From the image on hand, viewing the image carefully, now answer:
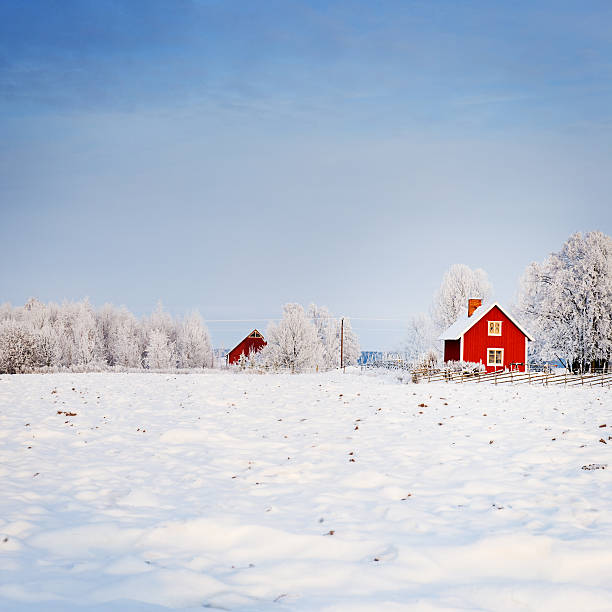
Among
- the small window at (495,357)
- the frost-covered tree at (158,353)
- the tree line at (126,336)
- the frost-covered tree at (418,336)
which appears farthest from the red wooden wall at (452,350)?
the frost-covered tree at (158,353)

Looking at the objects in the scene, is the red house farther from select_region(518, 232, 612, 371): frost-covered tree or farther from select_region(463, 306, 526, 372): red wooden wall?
select_region(518, 232, 612, 371): frost-covered tree

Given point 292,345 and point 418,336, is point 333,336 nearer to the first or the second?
point 418,336

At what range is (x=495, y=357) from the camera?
3997cm

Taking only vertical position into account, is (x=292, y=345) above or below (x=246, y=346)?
above

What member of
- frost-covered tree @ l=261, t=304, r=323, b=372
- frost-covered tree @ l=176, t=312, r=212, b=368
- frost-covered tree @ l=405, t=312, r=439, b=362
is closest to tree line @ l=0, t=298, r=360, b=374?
frost-covered tree @ l=176, t=312, r=212, b=368

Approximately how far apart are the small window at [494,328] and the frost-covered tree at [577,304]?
3.20m

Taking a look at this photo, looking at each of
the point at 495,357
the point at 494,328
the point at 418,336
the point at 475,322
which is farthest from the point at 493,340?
the point at 418,336

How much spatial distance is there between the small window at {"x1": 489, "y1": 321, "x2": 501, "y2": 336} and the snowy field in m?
27.5

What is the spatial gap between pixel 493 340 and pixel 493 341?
3.0 inches

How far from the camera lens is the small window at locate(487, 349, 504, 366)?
39.9m

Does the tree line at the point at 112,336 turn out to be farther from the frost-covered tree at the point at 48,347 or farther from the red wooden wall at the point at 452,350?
the red wooden wall at the point at 452,350

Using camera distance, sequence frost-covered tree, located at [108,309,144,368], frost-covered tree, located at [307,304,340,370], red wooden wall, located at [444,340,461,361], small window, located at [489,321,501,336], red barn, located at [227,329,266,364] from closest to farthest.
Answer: small window, located at [489,321,501,336]
red wooden wall, located at [444,340,461,361]
frost-covered tree, located at [108,309,144,368]
red barn, located at [227,329,266,364]
frost-covered tree, located at [307,304,340,370]

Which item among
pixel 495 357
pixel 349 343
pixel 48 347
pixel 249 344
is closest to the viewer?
pixel 495 357

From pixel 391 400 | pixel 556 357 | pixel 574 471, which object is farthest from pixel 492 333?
pixel 574 471
